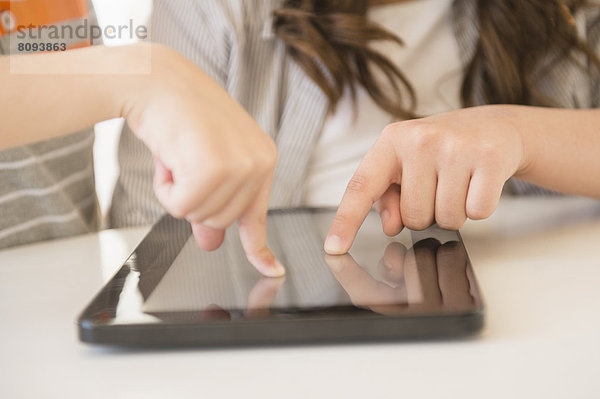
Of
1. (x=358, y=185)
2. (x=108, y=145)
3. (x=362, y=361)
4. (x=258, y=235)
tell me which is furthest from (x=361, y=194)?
(x=108, y=145)

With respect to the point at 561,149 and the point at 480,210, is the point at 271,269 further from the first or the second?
the point at 561,149

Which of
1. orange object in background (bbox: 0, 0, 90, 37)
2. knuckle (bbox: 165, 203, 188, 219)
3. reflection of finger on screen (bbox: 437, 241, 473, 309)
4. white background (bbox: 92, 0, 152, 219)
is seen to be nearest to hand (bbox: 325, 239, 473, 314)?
reflection of finger on screen (bbox: 437, 241, 473, 309)

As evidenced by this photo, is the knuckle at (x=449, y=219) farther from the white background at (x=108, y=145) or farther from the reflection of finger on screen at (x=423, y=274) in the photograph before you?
the white background at (x=108, y=145)

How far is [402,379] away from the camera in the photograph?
0.34m

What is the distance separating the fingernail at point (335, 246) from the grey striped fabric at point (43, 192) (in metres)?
0.42

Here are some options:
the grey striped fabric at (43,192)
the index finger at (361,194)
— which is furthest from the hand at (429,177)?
the grey striped fabric at (43,192)

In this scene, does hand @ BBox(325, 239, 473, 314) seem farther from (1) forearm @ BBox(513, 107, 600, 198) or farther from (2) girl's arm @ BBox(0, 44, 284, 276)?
(1) forearm @ BBox(513, 107, 600, 198)

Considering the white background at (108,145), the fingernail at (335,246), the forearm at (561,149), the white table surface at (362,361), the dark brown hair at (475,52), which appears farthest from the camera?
the white background at (108,145)

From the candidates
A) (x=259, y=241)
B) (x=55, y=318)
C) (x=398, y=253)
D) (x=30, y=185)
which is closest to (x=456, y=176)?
(x=398, y=253)

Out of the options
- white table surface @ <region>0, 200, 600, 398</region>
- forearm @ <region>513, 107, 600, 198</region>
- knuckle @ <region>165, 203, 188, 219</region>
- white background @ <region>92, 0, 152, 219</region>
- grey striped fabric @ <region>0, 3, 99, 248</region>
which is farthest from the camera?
white background @ <region>92, 0, 152, 219</region>

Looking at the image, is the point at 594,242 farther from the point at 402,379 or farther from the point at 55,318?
the point at 55,318

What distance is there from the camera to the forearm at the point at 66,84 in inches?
19.3

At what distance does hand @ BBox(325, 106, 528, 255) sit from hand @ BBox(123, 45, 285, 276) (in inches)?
4.0

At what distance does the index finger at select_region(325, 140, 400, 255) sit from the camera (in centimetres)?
55
